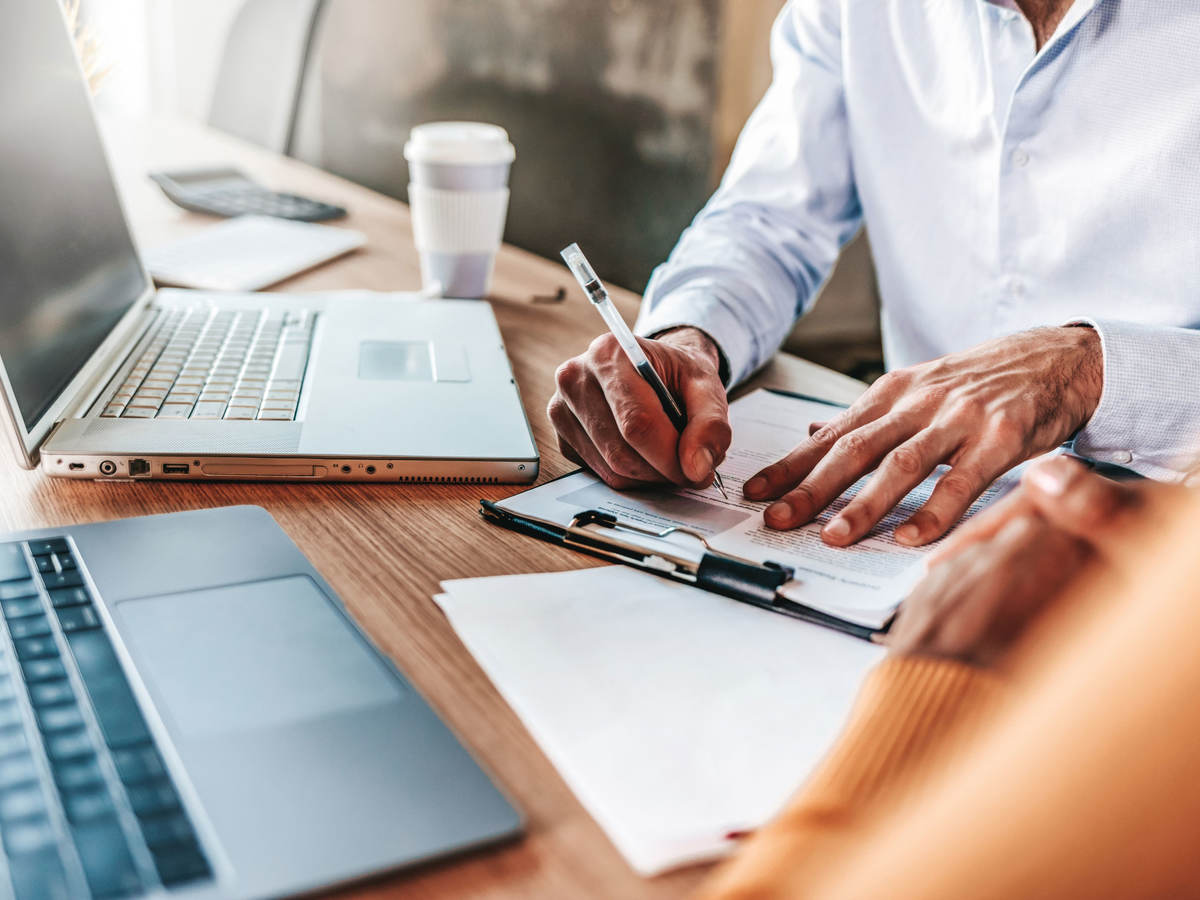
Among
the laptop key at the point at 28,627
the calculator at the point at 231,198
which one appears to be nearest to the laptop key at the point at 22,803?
the laptop key at the point at 28,627

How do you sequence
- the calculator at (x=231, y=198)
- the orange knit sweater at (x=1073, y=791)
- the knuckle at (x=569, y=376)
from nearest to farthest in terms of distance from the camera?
the orange knit sweater at (x=1073, y=791) → the knuckle at (x=569, y=376) → the calculator at (x=231, y=198)

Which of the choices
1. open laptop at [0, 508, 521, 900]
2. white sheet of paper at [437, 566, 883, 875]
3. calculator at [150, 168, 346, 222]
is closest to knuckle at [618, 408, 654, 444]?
white sheet of paper at [437, 566, 883, 875]

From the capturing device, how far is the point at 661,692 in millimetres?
462

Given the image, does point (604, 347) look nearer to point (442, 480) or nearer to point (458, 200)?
point (442, 480)

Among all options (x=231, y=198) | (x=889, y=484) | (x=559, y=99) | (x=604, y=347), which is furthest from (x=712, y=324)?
(x=559, y=99)

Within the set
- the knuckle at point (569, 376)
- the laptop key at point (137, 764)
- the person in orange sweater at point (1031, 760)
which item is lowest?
the laptop key at point (137, 764)

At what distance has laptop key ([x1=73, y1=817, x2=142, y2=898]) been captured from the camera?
326mm

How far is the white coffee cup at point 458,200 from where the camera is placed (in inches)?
42.4

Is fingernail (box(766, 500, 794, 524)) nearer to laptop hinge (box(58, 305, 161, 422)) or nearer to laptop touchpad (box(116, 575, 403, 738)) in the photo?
laptop touchpad (box(116, 575, 403, 738))

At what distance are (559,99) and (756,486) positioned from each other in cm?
152

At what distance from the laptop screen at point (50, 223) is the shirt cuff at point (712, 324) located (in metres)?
0.46

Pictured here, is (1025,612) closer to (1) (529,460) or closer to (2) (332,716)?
(2) (332,716)

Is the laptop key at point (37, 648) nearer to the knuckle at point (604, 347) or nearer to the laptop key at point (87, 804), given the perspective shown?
the laptop key at point (87, 804)

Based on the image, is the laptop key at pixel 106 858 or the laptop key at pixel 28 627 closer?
the laptop key at pixel 106 858
